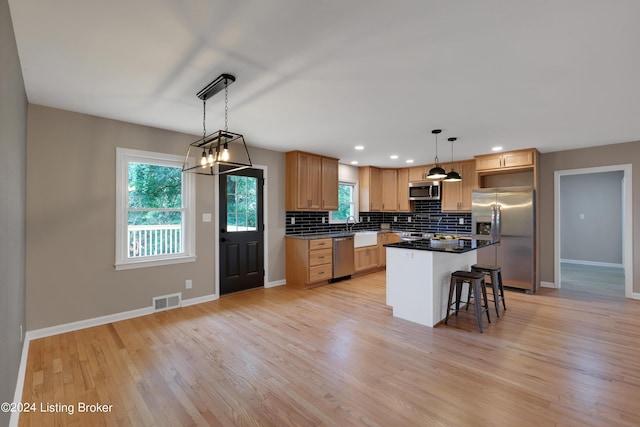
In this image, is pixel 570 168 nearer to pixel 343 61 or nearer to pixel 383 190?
pixel 383 190

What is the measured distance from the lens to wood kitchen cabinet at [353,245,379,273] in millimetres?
6043

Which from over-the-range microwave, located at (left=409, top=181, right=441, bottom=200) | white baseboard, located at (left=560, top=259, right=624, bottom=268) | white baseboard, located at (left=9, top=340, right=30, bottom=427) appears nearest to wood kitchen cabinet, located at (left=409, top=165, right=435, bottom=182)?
over-the-range microwave, located at (left=409, top=181, right=441, bottom=200)

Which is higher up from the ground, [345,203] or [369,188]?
[369,188]

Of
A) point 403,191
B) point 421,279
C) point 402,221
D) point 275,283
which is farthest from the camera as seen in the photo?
point 402,221

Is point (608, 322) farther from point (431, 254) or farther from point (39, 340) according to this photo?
Result: point (39, 340)

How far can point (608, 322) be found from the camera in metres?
3.51

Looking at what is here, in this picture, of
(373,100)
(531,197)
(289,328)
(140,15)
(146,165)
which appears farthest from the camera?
(531,197)

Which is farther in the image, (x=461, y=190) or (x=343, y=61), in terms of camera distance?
(x=461, y=190)

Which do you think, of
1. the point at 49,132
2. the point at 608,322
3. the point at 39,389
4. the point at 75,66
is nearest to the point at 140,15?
the point at 75,66

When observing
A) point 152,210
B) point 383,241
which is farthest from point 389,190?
point 152,210

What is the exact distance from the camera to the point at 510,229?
504 centimetres

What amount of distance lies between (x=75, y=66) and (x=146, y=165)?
172 cm

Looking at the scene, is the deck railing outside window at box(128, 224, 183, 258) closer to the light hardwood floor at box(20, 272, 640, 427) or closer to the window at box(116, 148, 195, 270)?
the window at box(116, 148, 195, 270)

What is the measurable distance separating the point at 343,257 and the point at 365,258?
0.78m
